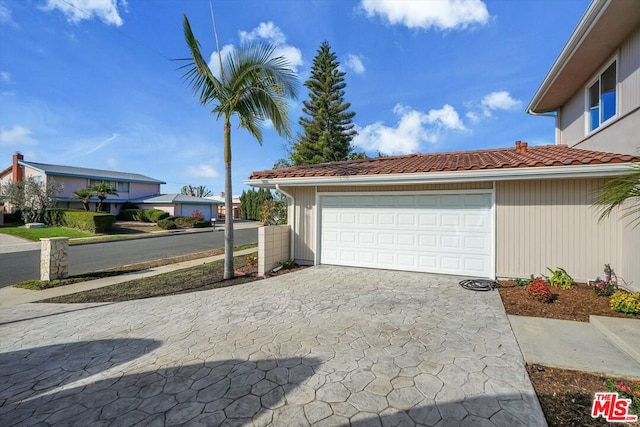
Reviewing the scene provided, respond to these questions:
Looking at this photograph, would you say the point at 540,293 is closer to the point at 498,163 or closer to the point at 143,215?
the point at 498,163

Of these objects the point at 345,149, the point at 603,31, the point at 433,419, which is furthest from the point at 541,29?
the point at 345,149

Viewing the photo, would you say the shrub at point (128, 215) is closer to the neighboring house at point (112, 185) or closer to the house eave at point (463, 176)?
the neighboring house at point (112, 185)

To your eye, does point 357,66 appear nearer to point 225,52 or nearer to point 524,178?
point 225,52

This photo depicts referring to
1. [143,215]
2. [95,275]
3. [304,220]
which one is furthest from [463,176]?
[143,215]

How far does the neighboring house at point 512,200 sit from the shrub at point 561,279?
0.25 m

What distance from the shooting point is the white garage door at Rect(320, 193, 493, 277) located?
716 cm

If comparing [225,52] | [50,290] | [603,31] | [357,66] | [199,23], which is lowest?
[50,290]

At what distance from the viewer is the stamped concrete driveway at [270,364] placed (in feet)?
8.21

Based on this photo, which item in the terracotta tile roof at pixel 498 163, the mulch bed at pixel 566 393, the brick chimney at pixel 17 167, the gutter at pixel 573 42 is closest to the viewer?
the mulch bed at pixel 566 393

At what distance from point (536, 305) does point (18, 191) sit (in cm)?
3311

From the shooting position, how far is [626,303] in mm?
4430

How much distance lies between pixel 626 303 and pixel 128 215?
36566 mm

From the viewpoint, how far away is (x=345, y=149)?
90.2 ft

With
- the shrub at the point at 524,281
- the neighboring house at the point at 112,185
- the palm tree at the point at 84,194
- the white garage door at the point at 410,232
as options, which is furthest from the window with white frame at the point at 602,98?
the neighboring house at the point at 112,185
